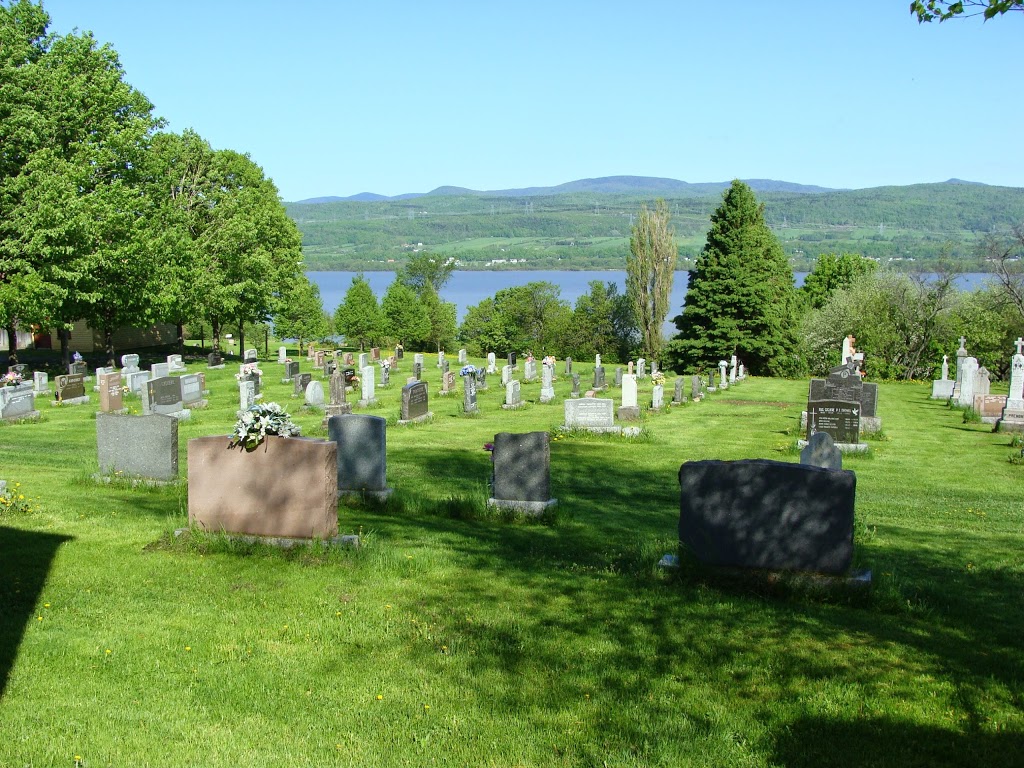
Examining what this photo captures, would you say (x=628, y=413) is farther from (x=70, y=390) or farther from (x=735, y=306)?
(x=735, y=306)

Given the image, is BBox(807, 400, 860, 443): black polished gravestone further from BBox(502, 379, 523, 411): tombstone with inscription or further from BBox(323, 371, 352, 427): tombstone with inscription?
BBox(323, 371, 352, 427): tombstone with inscription

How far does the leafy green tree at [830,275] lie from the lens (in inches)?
3014

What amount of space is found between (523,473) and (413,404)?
1308cm

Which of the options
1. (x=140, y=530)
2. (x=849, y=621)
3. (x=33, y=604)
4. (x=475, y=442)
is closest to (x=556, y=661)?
(x=849, y=621)

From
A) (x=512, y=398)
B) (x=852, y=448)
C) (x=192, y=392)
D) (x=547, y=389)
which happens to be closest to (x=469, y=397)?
(x=512, y=398)

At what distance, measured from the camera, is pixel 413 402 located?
24.0 m

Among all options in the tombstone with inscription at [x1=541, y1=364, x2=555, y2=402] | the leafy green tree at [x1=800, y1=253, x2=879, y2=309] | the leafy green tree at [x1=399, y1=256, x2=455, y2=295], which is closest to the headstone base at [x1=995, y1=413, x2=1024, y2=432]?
the tombstone with inscription at [x1=541, y1=364, x2=555, y2=402]

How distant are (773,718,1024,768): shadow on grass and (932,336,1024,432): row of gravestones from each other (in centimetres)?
2132

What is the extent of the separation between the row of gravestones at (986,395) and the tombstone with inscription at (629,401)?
9.47 metres

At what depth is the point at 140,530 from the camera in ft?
30.1

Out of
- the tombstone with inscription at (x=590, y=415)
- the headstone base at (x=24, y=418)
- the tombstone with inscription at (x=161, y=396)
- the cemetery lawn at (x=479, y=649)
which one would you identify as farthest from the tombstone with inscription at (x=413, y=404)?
the cemetery lawn at (x=479, y=649)

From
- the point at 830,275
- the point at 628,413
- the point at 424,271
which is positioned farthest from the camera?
the point at 424,271

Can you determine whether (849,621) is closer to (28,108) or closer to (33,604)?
(33,604)

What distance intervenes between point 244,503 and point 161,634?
244 cm
